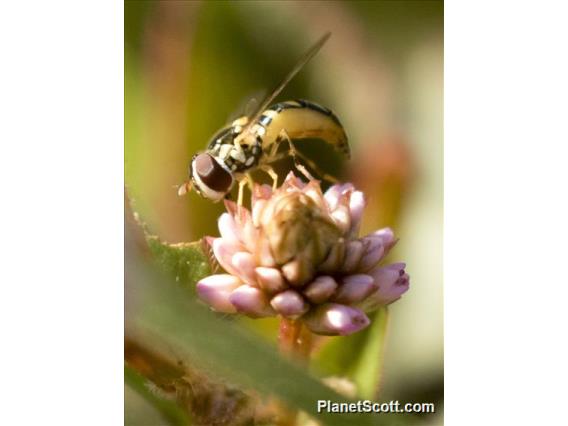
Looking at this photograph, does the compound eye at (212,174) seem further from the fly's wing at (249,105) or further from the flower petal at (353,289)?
the flower petal at (353,289)

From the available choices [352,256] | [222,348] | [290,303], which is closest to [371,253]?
[352,256]

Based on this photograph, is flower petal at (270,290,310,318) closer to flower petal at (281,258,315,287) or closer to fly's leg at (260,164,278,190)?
flower petal at (281,258,315,287)

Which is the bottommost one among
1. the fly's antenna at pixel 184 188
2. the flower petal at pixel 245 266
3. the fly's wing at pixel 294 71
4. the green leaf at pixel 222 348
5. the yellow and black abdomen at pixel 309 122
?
the green leaf at pixel 222 348

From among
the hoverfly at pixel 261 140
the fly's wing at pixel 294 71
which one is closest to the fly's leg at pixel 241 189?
the hoverfly at pixel 261 140

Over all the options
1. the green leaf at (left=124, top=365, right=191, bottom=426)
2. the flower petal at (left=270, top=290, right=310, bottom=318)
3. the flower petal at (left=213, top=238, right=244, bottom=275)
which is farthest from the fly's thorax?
the green leaf at (left=124, top=365, right=191, bottom=426)

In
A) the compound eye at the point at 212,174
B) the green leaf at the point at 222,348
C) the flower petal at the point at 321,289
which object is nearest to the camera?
the green leaf at the point at 222,348

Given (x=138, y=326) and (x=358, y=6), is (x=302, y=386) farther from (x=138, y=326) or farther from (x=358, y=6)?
(x=358, y=6)

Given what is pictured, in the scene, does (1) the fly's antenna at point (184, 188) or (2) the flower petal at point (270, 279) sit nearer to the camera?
(2) the flower petal at point (270, 279)

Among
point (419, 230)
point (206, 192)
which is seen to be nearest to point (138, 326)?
point (206, 192)
